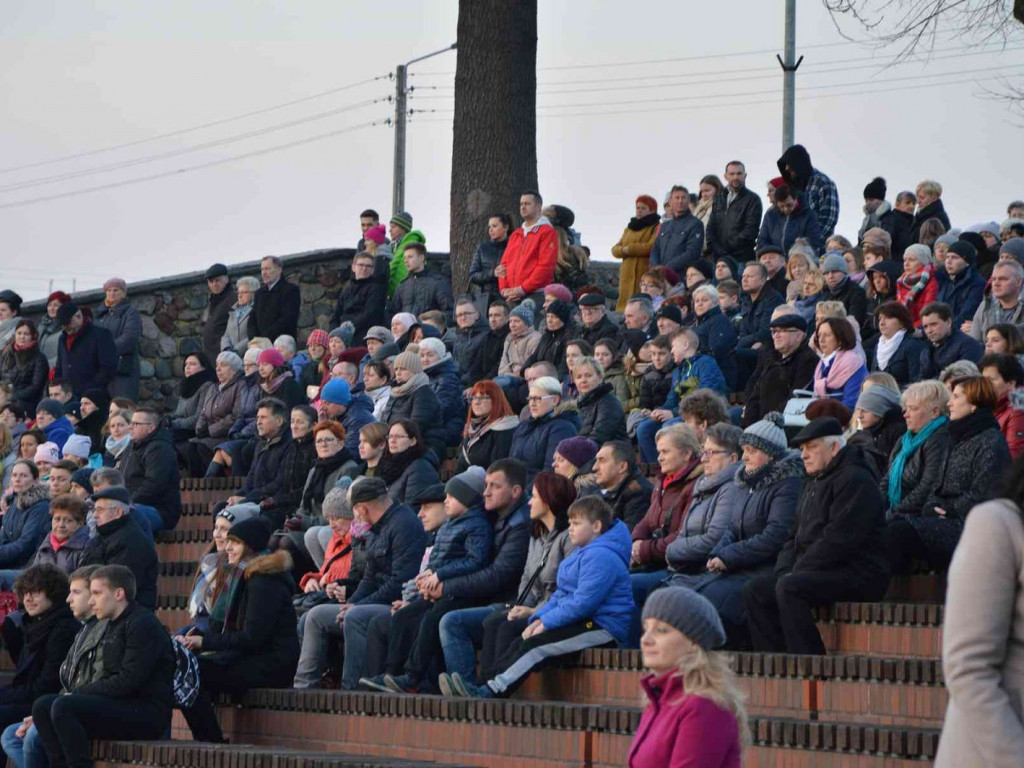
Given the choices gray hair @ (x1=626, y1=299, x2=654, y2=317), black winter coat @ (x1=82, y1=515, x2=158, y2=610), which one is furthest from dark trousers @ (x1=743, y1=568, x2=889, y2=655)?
gray hair @ (x1=626, y1=299, x2=654, y2=317)

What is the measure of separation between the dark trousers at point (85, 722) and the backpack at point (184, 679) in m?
0.23

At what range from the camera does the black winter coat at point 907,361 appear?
40.5ft

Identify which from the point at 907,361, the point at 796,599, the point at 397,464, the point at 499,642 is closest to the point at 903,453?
the point at 796,599

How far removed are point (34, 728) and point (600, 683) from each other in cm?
320

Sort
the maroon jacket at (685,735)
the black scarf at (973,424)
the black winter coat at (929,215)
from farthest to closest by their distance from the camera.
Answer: the black winter coat at (929,215) < the black scarf at (973,424) < the maroon jacket at (685,735)

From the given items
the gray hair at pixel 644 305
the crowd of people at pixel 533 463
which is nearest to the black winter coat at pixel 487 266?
the crowd of people at pixel 533 463

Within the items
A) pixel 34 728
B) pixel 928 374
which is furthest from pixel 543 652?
pixel 928 374

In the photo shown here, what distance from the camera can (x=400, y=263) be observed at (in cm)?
2030

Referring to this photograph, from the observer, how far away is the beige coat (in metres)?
3.73

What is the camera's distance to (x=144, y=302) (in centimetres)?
2095

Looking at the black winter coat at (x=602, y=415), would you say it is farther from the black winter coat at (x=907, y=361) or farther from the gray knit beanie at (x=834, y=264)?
the gray knit beanie at (x=834, y=264)

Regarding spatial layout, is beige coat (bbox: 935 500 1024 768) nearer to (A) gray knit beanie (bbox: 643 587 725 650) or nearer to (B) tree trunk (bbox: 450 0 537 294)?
(A) gray knit beanie (bbox: 643 587 725 650)

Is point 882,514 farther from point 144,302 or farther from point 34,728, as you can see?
point 144,302

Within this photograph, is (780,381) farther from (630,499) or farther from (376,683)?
(376,683)
